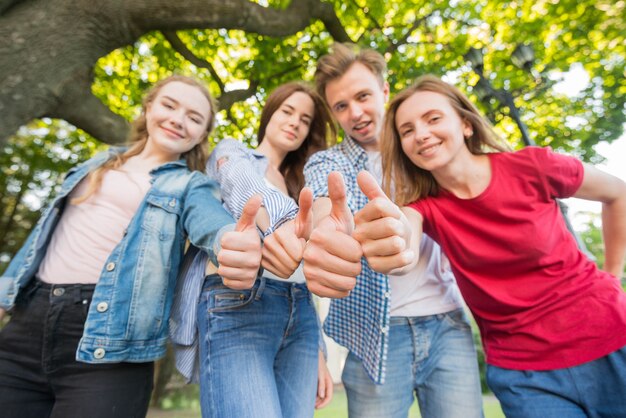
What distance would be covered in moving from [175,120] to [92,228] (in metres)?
0.70

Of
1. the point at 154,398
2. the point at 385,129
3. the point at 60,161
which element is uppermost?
the point at 385,129

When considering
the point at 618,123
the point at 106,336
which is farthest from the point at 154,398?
the point at 618,123

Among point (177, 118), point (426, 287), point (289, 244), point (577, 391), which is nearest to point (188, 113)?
point (177, 118)

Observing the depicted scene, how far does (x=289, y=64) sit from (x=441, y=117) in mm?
4655

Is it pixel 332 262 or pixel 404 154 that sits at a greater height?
pixel 404 154

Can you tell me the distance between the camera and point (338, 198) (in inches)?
44.2

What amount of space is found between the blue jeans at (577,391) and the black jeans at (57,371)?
1.70 metres

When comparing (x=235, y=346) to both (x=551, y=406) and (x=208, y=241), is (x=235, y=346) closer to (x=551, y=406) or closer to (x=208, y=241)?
(x=208, y=241)

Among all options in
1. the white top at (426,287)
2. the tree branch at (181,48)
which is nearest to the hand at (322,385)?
the white top at (426,287)

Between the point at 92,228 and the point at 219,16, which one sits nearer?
the point at 92,228

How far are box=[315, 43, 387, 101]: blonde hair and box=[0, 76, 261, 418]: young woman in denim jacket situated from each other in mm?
1088

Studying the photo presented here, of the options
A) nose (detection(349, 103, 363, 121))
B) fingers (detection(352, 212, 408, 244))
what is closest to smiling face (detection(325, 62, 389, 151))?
nose (detection(349, 103, 363, 121))

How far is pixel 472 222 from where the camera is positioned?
1.70 m

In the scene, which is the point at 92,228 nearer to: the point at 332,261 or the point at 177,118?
the point at 177,118
